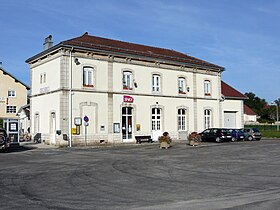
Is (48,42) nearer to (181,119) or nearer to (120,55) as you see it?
(120,55)

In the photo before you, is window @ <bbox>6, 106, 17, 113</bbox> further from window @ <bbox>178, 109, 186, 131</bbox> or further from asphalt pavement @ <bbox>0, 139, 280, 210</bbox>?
asphalt pavement @ <bbox>0, 139, 280, 210</bbox>

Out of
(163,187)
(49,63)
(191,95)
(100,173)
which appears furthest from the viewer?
(191,95)

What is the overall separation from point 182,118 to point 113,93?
871 cm

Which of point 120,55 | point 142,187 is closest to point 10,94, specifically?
point 120,55

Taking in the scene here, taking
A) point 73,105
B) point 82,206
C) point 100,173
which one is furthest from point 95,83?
point 82,206

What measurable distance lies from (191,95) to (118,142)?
10203mm

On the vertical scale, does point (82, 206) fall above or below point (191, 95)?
below

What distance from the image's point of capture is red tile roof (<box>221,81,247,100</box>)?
138ft

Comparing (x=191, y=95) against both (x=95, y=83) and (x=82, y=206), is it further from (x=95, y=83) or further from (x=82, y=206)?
(x=82, y=206)

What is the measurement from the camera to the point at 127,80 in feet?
105

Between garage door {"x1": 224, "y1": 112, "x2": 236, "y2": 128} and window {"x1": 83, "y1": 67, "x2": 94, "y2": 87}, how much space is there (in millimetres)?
18353

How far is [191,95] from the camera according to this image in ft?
121

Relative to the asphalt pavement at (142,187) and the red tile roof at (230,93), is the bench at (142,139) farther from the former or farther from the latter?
the asphalt pavement at (142,187)

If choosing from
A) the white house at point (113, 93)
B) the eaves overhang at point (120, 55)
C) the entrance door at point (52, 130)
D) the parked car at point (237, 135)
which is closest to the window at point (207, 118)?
the white house at point (113, 93)
